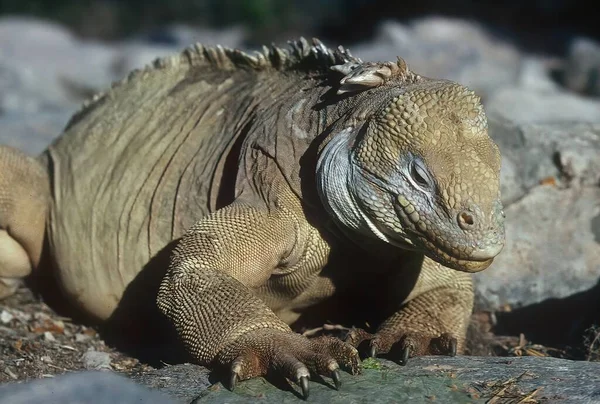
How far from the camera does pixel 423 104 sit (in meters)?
5.03

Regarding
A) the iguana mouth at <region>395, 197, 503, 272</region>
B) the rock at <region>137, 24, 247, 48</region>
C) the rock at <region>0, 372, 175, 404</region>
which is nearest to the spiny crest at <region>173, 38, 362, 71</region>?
the iguana mouth at <region>395, 197, 503, 272</region>

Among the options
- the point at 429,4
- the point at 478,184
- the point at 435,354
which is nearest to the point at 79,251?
the point at 435,354

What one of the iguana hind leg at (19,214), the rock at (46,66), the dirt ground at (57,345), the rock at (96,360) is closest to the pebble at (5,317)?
the dirt ground at (57,345)

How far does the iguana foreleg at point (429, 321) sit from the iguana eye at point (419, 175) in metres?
0.93

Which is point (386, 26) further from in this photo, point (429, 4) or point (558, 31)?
point (558, 31)

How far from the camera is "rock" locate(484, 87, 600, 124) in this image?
13.8 meters

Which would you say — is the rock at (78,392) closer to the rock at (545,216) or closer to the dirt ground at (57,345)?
the dirt ground at (57,345)

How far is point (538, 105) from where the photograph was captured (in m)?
14.5

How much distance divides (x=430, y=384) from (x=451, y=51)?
14.6 metres

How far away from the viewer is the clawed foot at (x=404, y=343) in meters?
5.22

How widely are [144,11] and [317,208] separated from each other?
84.0 feet

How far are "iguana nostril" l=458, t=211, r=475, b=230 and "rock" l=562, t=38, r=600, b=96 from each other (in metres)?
13.3

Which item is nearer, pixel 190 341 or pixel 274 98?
pixel 190 341

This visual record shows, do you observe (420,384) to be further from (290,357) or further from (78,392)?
(78,392)
